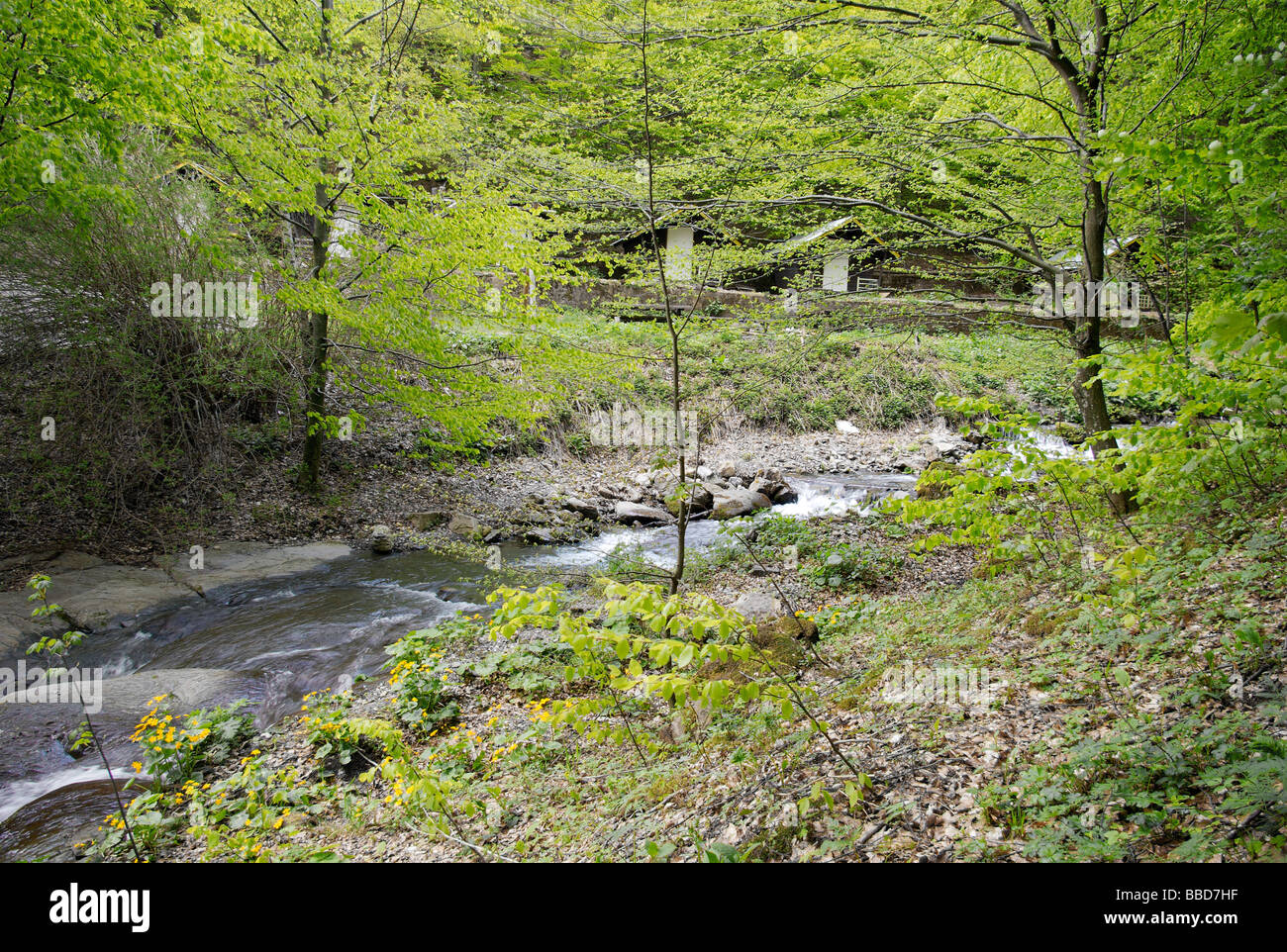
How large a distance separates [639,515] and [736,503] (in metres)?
1.86

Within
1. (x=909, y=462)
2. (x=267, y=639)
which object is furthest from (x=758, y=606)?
(x=909, y=462)

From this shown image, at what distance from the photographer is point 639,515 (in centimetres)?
1133

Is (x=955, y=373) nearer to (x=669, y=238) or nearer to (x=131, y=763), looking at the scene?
(x=669, y=238)

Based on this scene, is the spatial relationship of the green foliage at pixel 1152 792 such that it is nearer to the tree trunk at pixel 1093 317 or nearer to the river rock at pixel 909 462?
the tree trunk at pixel 1093 317

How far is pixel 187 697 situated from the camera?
560 centimetres

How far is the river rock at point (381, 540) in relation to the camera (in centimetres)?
969

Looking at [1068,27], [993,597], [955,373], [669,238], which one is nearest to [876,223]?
[1068,27]

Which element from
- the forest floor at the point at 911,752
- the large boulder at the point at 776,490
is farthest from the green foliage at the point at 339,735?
the large boulder at the point at 776,490

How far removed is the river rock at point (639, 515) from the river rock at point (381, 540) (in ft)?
12.8

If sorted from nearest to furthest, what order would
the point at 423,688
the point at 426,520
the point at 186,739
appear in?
the point at 186,739
the point at 423,688
the point at 426,520

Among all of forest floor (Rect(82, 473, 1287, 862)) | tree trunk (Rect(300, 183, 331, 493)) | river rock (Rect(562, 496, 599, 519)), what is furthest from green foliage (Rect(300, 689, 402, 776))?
river rock (Rect(562, 496, 599, 519))

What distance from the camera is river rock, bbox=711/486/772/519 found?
1133cm

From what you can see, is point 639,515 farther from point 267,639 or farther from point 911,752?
point 911,752
